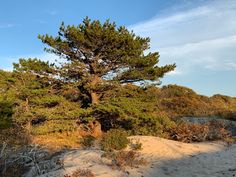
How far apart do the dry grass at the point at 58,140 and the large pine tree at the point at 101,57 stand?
7.66ft

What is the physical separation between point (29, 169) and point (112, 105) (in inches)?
298

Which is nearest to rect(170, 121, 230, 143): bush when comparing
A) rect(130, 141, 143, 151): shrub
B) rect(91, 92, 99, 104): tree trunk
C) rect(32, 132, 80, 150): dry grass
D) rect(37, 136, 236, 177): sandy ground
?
rect(37, 136, 236, 177): sandy ground

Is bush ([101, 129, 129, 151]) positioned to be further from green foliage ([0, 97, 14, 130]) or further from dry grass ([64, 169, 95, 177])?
green foliage ([0, 97, 14, 130])

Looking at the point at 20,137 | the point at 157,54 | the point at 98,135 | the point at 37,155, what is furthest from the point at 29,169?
the point at 157,54

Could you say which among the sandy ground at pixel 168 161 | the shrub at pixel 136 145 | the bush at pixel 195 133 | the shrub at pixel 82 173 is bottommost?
the shrub at pixel 82 173

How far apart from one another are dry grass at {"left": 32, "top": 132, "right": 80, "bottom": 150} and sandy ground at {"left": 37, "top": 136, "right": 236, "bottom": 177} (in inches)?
131

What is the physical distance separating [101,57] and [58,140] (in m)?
5.04

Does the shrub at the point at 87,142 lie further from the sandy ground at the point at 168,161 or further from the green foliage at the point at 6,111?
the green foliage at the point at 6,111

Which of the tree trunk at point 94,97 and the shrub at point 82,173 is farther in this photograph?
the tree trunk at point 94,97

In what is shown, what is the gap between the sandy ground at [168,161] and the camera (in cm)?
1189

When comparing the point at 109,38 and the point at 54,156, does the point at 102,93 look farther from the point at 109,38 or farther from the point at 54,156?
the point at 54,156

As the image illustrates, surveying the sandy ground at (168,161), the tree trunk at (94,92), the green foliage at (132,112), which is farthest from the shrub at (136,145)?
the tree trunk at (94,92)

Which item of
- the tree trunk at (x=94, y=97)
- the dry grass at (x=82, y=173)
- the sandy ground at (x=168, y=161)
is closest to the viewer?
the dry grass at (x=82, y=173)

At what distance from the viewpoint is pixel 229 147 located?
17.1m
